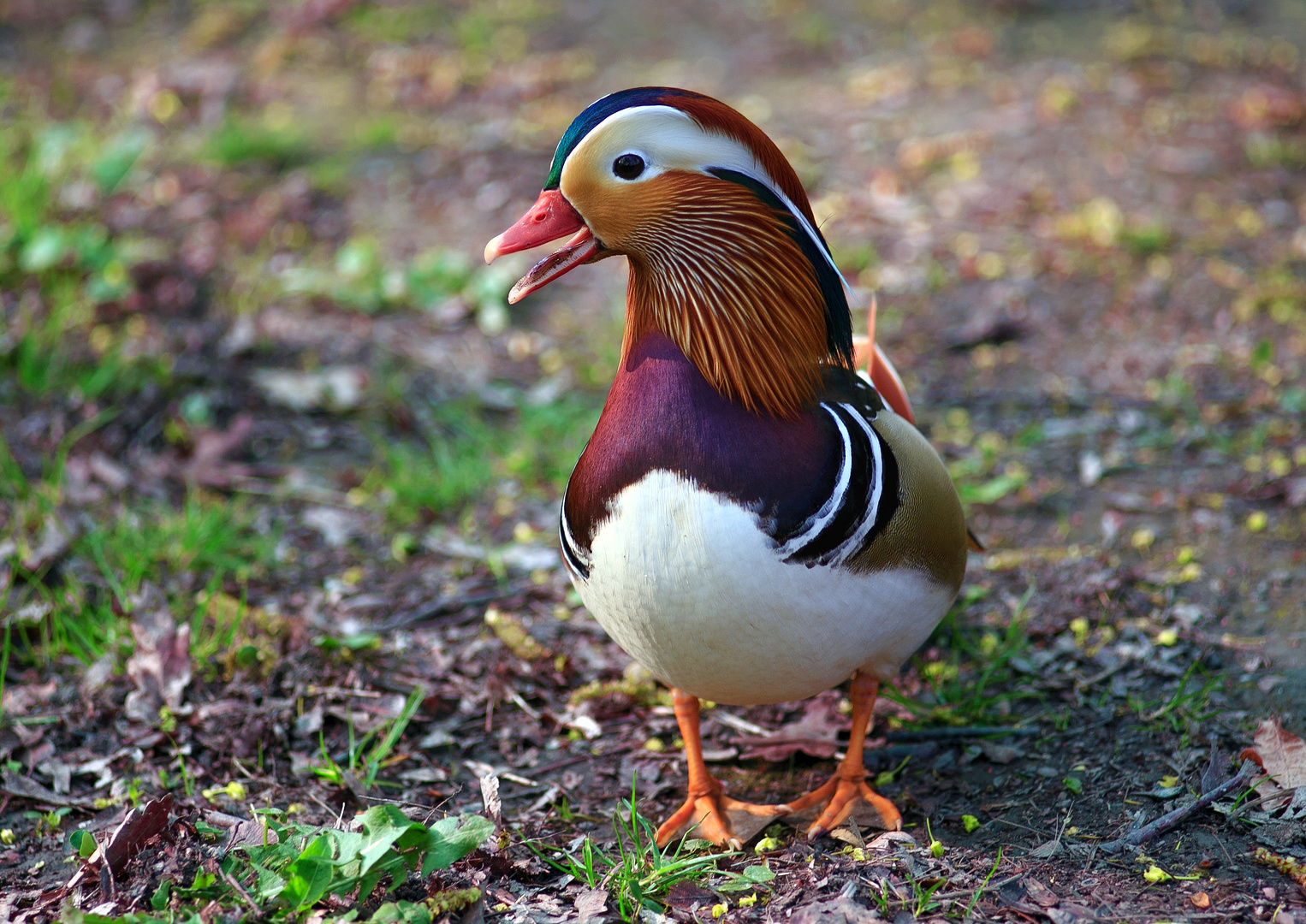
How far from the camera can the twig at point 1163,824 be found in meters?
2.17

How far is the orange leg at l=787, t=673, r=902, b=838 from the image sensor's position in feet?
7.52

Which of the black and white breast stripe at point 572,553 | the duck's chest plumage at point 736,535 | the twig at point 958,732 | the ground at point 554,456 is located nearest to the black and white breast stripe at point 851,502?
the duck's chest plumage at point 736,535

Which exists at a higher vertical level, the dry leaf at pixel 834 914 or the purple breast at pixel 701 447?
the purple breast at pixel 701 447

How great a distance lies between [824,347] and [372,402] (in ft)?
7.69

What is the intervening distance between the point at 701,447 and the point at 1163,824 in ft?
3.92

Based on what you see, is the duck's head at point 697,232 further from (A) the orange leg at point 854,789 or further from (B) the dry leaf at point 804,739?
(B) the dry leaf at point 804,739

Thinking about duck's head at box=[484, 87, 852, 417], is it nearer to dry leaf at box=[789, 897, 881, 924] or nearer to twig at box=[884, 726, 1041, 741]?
dry leaf at box=[789, 897, 881, 924]

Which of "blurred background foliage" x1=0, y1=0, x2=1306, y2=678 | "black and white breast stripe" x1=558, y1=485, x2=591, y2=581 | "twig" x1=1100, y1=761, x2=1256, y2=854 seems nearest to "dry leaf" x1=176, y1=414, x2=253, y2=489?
"blurred background foliage" x1=0, y1=0, x2=1306, y2=678

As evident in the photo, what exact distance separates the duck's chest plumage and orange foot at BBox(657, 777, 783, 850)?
331 millimetres

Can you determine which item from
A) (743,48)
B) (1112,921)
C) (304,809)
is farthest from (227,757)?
(743,48)

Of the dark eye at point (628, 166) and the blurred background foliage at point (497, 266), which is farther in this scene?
the blurred background foliage at point (497, 266)

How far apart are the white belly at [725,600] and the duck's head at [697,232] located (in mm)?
247

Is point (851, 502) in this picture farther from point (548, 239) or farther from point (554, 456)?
point (554, 456)

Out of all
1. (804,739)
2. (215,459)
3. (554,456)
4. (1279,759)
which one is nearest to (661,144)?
(804,739)
